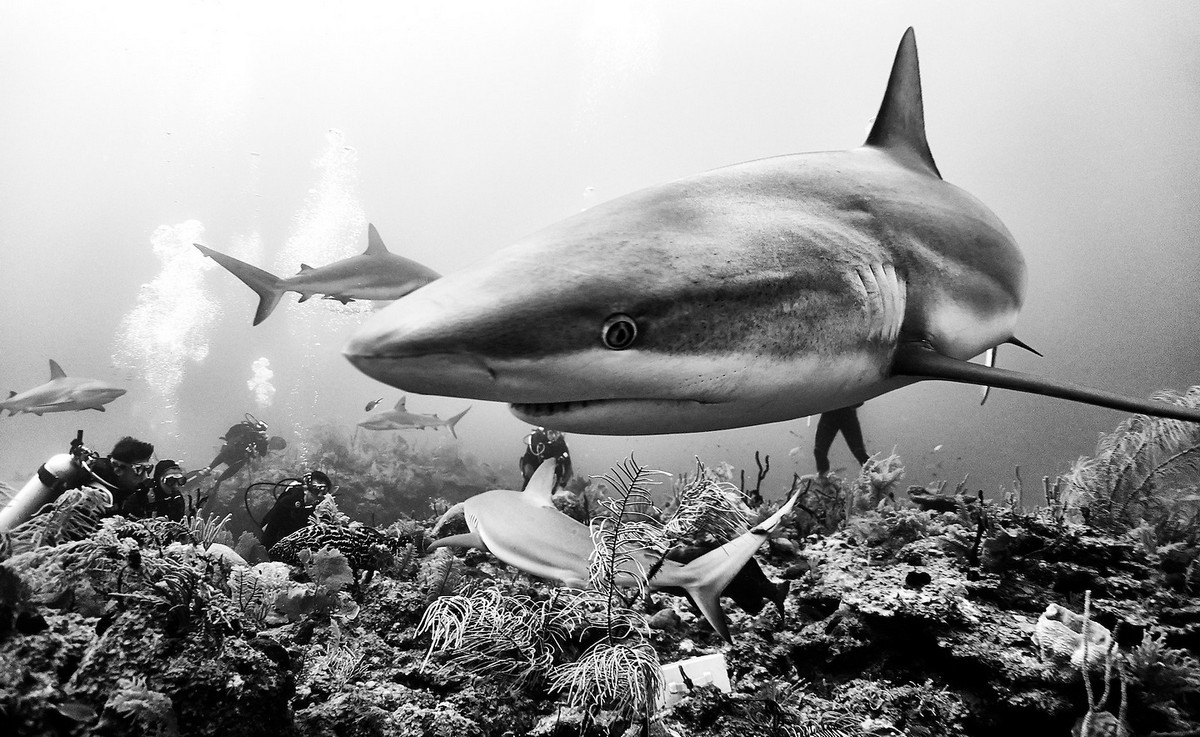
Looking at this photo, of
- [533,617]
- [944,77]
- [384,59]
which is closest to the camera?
[533,617]

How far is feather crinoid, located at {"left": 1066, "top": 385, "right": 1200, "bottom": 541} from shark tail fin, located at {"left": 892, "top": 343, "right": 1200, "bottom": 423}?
3468mm

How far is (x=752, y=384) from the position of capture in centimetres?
160

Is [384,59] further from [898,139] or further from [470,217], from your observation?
[898,139]

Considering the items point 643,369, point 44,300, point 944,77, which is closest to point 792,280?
point 643,369

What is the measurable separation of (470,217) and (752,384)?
109m

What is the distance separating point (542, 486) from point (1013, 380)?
2.73 metres

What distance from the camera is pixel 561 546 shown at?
3.08m

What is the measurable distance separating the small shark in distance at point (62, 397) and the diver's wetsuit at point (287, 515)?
8720 millimetres

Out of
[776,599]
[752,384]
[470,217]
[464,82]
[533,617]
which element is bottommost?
[776,599]

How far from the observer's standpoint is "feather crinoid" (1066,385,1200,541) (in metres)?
4.79

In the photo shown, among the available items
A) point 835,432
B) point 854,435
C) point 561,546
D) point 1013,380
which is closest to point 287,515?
point 561,546

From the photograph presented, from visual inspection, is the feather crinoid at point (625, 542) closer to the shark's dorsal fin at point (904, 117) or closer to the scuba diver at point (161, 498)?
the shark's dorsal fin at point (904, 117)

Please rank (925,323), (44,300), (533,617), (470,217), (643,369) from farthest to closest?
1. (44,300)
2. (470,217)
3. (533,617)
4. (925,323)
5. (643,369)

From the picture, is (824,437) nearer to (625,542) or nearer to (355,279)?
(625,542)
